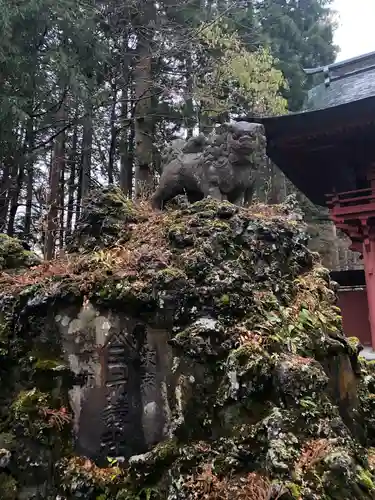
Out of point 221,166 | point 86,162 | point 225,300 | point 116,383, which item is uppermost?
point 86,162

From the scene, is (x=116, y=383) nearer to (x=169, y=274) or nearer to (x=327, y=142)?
(x=169, y=274)

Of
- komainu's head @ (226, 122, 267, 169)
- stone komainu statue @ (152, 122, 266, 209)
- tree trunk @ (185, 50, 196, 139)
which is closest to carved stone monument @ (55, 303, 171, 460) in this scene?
stone komainu statue @ (152, 122, 266, 209)

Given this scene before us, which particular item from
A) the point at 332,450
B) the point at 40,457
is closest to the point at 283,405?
the point at 332,450

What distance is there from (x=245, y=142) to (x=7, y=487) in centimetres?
329

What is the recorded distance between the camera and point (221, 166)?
423 centimetres

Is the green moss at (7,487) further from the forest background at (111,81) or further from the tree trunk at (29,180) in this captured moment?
the tree trunk at (29,180)

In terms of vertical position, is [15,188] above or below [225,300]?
above

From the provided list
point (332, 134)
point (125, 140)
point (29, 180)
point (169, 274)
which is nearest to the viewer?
point (169, 274)

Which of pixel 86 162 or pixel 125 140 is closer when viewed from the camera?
pixel 86 162

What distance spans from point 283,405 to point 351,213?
593cm

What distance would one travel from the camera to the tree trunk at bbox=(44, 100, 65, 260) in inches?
284

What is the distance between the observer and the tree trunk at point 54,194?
7.21 m

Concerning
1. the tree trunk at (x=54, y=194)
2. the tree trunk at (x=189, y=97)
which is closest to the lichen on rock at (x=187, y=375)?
the tree trunk at (x=54, y=194)

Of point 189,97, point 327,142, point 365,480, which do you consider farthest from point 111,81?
point 365,480
